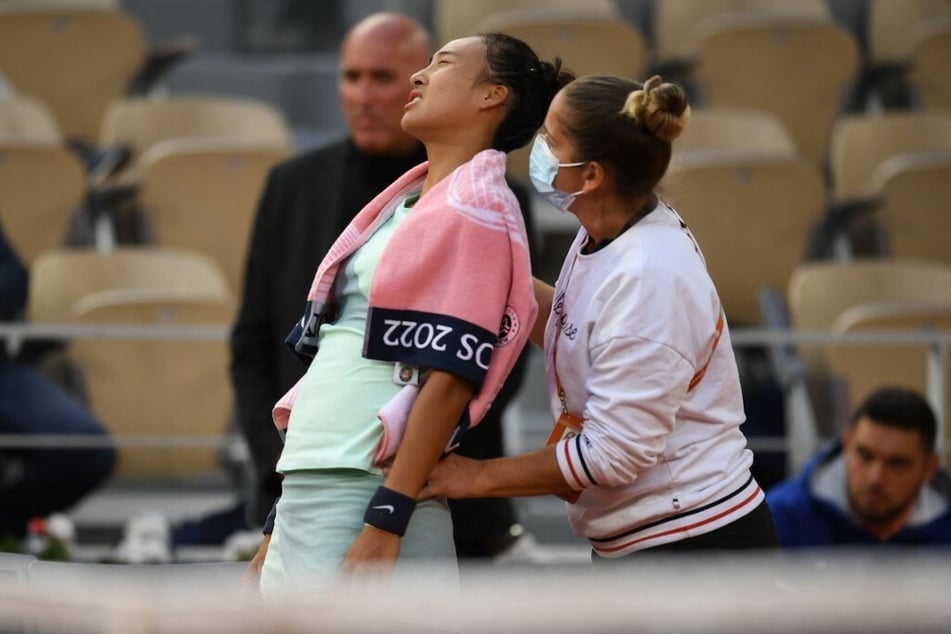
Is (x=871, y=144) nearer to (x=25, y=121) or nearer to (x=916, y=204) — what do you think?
(x=916, y=204)

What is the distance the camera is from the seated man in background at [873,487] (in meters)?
3.99

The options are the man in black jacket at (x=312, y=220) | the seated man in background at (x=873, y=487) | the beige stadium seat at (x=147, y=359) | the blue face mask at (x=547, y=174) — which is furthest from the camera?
the beige stadium seat at (x=147, y=359)

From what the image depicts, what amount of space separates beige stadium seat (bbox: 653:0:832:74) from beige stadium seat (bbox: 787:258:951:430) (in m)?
1.59

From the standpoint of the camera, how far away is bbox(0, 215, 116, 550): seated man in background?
452cm

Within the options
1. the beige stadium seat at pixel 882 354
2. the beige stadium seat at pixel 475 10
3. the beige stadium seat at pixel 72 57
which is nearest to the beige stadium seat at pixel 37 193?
the beige stadium seat at pixel 72 57

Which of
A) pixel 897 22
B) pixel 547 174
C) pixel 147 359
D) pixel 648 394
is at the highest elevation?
pixel 547 174

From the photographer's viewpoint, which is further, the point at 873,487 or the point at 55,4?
the point at 55,4

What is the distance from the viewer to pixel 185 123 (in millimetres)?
6191

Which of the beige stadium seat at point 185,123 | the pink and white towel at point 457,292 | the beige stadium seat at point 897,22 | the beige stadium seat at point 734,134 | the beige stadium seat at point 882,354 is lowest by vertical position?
the beige stadium seat at point 882,354

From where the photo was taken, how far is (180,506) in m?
4.89

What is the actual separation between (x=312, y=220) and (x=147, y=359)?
1791 mm

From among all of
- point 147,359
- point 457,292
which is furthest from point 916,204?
point 457,292

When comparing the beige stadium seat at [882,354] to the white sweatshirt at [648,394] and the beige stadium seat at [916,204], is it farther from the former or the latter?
the white sweatshirt at [648,394]

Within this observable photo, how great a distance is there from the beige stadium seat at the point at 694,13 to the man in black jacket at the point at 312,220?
333 centimetres
